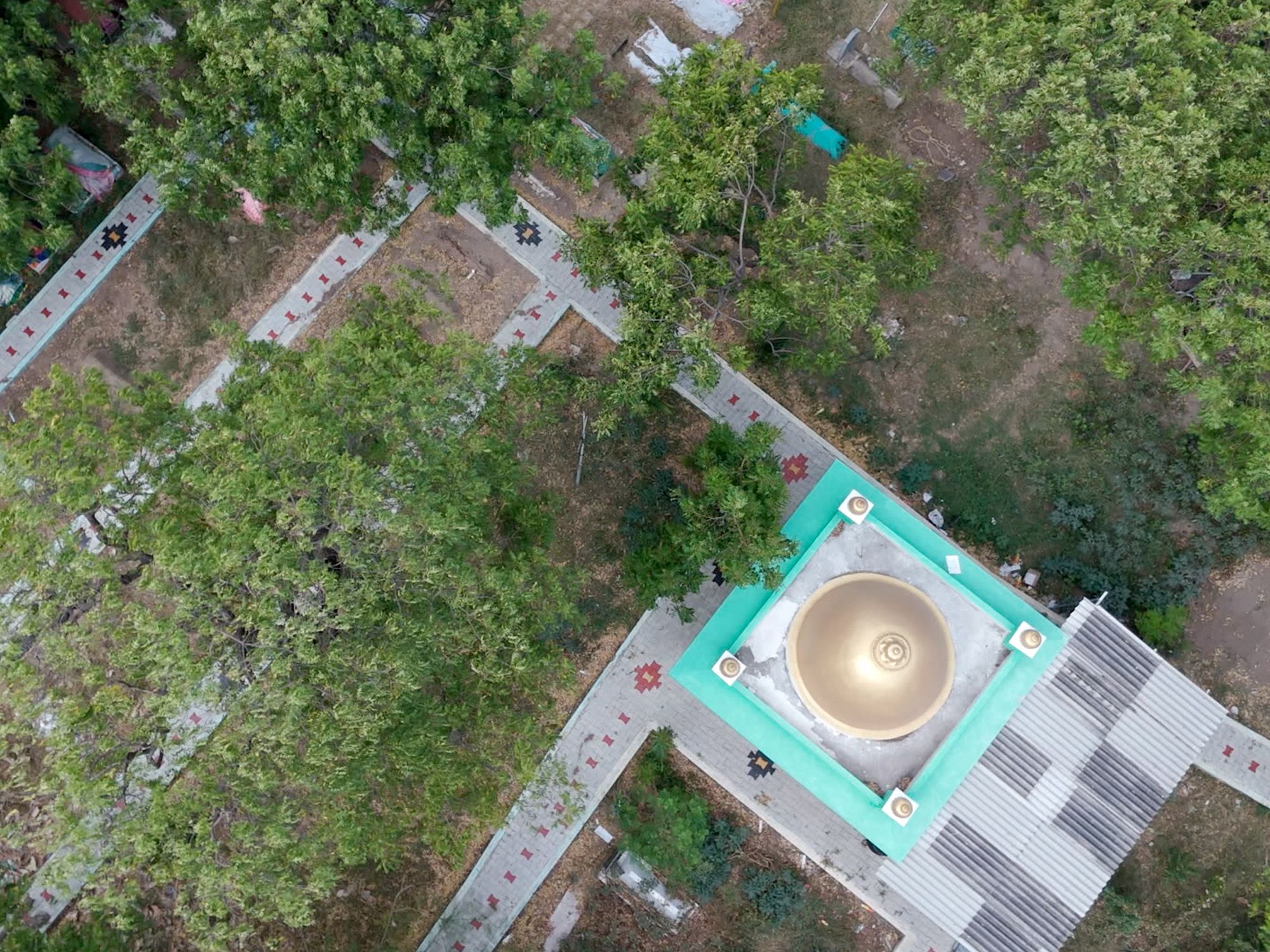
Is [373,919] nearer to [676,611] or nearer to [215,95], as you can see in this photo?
[676,611]

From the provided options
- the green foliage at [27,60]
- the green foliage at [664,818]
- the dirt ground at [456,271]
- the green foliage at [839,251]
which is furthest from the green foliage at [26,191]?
the green foliage at [664,818]

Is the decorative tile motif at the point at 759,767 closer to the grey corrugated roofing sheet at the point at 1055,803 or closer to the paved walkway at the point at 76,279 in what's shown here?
the grey corrugated roofing sheet at the point at 1055,803

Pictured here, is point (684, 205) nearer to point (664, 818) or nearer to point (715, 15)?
point (715, 15)

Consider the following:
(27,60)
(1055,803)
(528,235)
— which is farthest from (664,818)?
(27,60)

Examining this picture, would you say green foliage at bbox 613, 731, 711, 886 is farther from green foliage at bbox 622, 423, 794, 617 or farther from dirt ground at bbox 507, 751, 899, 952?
green foliage at bbox 622, 423, 794, 617

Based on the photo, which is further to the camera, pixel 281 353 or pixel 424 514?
pixel 281 353

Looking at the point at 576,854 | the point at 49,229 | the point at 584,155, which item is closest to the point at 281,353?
the point at 49,229
